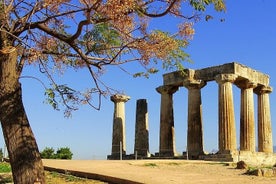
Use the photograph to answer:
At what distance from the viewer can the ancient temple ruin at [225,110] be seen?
31641 millimetres

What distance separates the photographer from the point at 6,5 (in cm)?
1107

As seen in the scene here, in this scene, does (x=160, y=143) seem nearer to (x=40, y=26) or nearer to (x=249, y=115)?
(x=249, y=115)

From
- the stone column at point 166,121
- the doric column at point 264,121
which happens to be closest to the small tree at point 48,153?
the stone column at point 166,121

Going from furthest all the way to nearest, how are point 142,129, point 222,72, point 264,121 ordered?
point 142,129 < point 264,121 < point 222,72

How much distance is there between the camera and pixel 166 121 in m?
36.3

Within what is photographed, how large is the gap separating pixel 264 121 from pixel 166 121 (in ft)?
25.7

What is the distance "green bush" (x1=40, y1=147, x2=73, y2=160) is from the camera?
3444 cm

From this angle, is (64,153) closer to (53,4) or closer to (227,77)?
(227,77)

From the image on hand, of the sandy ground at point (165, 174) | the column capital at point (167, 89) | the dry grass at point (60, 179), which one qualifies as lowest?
the dry grass at point (60, 179)

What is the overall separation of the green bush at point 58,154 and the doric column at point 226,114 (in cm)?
1132

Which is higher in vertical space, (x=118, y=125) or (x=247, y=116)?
(x=247, y=116)

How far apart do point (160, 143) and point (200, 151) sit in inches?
166

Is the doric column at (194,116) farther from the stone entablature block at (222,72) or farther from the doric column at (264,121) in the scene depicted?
the doric column at (264,121)

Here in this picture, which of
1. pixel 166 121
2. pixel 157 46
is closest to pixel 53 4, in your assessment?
pixel 157 46
